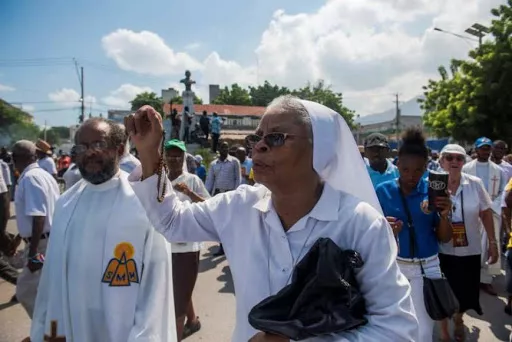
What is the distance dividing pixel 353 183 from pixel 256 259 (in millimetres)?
527

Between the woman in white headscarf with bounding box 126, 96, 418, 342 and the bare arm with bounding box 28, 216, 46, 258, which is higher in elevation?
the woman in white headscarf with bounding box 126, 96, 418, 342

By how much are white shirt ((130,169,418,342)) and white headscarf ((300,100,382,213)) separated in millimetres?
56

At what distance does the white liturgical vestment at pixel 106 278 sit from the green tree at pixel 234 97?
63.0m

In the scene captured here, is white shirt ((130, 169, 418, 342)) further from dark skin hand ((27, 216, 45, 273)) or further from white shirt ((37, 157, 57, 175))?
white shirt ((37, 157, 57, 175))

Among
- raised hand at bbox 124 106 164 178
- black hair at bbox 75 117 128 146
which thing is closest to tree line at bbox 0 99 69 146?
black hair at bbox 75 117 128 146

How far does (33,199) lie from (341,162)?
380cm

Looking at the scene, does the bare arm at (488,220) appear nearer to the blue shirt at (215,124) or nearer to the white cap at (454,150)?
the white cap at (454,150)

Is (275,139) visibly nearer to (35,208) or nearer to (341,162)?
(341,162)

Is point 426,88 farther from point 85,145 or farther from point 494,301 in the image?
point 85,145

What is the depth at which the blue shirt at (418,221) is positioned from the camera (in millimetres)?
3410

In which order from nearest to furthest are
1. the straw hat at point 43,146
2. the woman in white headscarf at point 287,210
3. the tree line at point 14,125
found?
the woman in white headscarf at point 287,210
the straw hat at point 43,146
the tree line at point 14,125

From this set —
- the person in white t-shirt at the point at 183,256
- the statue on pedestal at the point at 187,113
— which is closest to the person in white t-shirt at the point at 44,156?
the person in white t-shirt at the point at 183,256

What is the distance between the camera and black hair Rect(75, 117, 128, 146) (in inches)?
Result: 104

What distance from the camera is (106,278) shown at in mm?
2414
